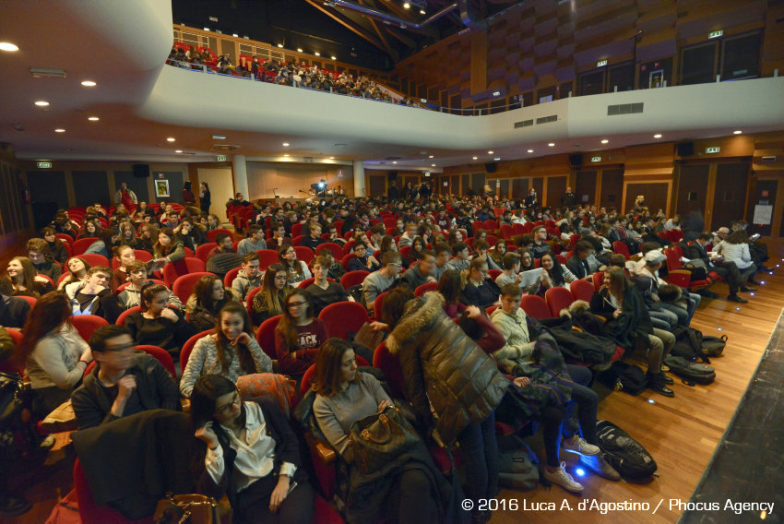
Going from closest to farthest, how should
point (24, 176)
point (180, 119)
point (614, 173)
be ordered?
point (180, 119) → point (24, 176) → point (614, 173)

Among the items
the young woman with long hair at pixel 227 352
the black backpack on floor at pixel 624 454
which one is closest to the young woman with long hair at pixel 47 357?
the young woman with long hair at pixel 227 352

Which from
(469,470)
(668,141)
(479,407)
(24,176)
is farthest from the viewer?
(24,176)

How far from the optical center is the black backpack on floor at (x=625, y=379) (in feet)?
11.2

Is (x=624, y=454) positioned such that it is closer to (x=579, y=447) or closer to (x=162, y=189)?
(x=579, y=447)

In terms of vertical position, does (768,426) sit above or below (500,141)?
below

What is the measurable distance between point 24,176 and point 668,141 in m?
23.9

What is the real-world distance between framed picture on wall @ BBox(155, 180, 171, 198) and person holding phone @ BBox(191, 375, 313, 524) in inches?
757

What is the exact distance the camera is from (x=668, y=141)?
12.7 metres

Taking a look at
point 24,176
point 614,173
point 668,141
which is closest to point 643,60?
point 668,141

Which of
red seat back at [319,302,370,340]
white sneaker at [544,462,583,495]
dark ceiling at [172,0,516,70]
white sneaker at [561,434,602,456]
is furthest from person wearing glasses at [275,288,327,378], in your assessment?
dark ceiling at [172,0,516,70]

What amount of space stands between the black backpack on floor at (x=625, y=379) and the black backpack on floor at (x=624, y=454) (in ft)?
3.04

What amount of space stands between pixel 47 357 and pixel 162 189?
18220 mm

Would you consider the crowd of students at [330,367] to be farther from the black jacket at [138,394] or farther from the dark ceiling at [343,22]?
the dark ceiling at [343,22]

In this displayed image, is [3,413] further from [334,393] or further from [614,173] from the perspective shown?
[614,173]
